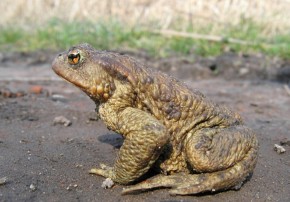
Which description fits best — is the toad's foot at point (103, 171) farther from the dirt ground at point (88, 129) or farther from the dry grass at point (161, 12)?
the dry grass at point (161, 12)

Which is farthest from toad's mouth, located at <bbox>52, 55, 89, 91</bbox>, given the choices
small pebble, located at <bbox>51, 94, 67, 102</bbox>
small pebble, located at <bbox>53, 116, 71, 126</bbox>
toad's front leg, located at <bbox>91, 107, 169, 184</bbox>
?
small pebble, located at <bbox>51, 94, 67, 102</bbox>

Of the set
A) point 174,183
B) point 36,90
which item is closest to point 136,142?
point 174,183

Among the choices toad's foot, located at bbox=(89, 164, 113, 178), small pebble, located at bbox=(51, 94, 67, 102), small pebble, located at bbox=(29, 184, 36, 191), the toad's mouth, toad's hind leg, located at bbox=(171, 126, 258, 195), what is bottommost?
small pebble, located at bbox=(51, 94, 67, 102)

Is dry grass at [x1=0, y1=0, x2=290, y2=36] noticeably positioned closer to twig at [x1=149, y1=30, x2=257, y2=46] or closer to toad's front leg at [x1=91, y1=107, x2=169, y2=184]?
twig at [x1=149, y1=30, x2=257, y2=46]

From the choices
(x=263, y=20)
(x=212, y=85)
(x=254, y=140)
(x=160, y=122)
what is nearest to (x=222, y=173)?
(x=254, y=140)

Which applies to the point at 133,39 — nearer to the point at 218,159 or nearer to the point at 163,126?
the point at 163,126

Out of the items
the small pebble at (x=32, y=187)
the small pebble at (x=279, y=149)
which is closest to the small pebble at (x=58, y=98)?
the small pebble at (x=32, y=187)

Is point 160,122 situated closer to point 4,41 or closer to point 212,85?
point 212,85
